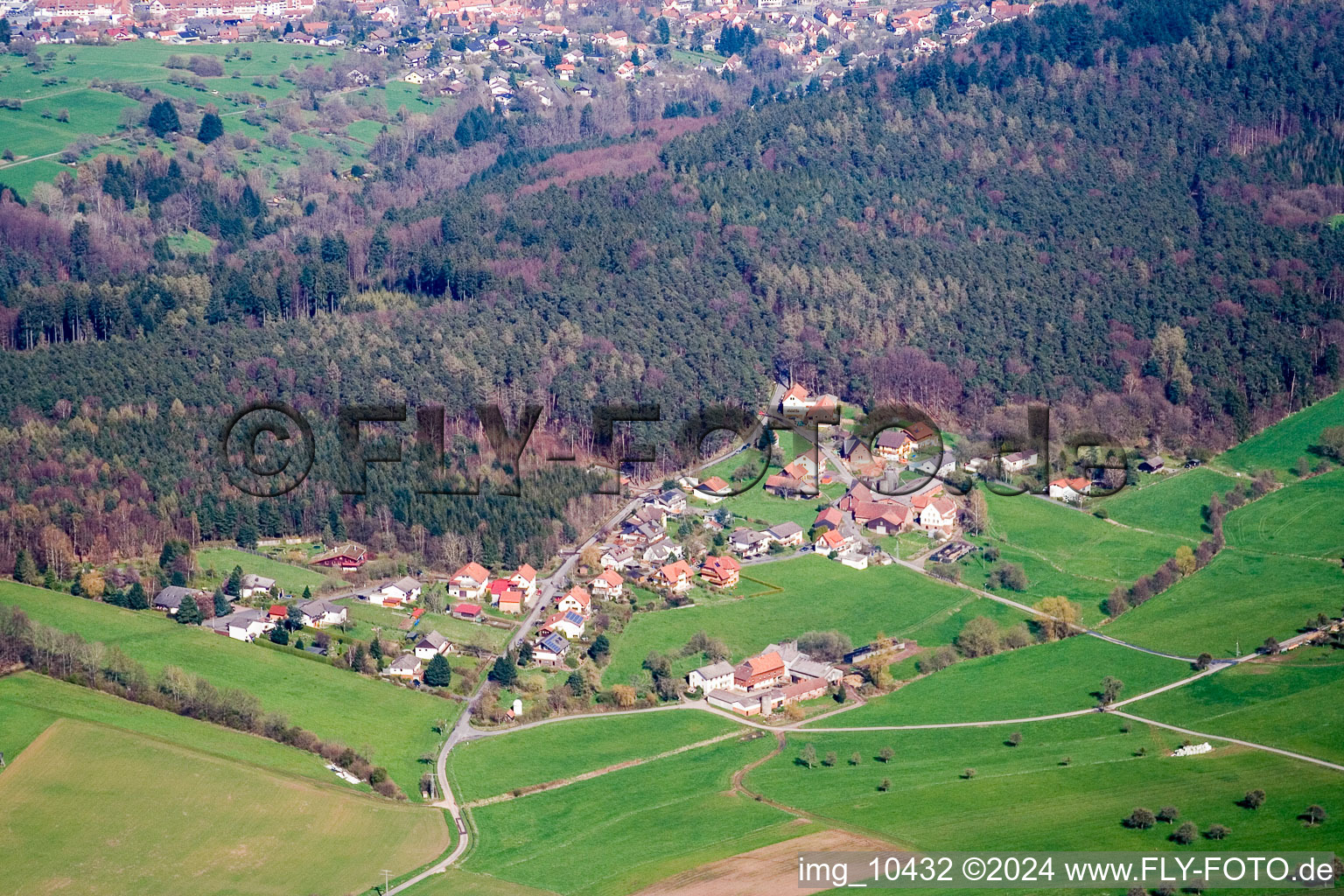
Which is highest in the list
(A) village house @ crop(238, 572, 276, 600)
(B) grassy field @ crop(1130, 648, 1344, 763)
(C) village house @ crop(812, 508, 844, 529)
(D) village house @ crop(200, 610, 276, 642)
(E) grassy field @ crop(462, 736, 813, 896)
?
(A) village house @ crop(238, 572, 276, 600)

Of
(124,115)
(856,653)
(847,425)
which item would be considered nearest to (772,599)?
(856,653)

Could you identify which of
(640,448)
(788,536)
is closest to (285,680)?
(788,536)

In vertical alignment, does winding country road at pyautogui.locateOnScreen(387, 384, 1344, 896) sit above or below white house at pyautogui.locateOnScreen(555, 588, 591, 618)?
below

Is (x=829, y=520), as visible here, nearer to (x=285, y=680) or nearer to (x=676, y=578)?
(x=676, y=578)

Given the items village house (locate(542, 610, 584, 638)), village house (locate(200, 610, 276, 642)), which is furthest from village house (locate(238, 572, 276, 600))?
village house (locate(542, 610, 584, 638))

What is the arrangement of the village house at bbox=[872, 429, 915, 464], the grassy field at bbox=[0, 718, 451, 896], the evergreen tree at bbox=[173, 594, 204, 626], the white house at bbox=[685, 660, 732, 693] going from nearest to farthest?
the grassy field at bbox=[0, 718, 451, 896] → the white house at bbox=[685, 660, 732, 693] → the evergreen tree at bbox=[173, 594, 204, 626] → the village house at bbox=[872, 429, 915, 464]

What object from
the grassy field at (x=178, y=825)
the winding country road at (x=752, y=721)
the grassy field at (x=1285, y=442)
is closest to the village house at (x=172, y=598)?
the grassy field at (x=178, y=825)

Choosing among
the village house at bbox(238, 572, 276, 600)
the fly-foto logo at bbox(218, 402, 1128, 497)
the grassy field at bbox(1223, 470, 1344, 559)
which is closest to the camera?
the village house at bbox(238, 572, 276, 600)

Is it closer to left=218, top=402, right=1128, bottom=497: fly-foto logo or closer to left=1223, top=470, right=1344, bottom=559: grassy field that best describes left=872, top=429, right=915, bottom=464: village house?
left=218, top=402, right=1128, bottom=497: fly-foto logo
